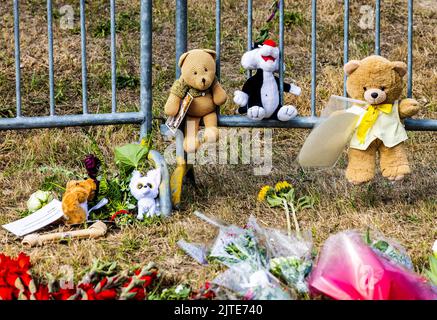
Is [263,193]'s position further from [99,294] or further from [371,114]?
[99,294]

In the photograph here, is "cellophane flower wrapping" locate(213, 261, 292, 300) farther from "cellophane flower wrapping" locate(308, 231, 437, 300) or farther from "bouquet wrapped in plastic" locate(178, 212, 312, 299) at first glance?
"cellophane flower wrapping" locate(308, 231, 437, 300)

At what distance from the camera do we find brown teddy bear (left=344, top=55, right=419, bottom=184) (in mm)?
3846

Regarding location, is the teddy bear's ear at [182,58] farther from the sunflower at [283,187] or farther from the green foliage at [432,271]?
the green foliage at [432,271]

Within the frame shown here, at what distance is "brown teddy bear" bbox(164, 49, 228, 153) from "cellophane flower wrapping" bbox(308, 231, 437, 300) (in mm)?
1075

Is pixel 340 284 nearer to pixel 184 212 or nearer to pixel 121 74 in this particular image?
pixel 184 212

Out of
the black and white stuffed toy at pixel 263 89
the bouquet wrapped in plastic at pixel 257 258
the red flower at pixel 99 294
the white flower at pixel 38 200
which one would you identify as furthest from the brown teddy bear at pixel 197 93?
the red flower at pixel 99 294

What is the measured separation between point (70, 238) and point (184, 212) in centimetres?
57

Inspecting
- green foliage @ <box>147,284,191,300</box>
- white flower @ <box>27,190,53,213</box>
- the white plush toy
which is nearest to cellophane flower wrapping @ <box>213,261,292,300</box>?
green foliage @ <box>147,284,191,300</box>

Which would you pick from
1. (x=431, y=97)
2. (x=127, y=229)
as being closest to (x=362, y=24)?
(x=431, y=97)

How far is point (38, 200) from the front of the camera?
4.05 m

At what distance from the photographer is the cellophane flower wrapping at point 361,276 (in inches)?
114
